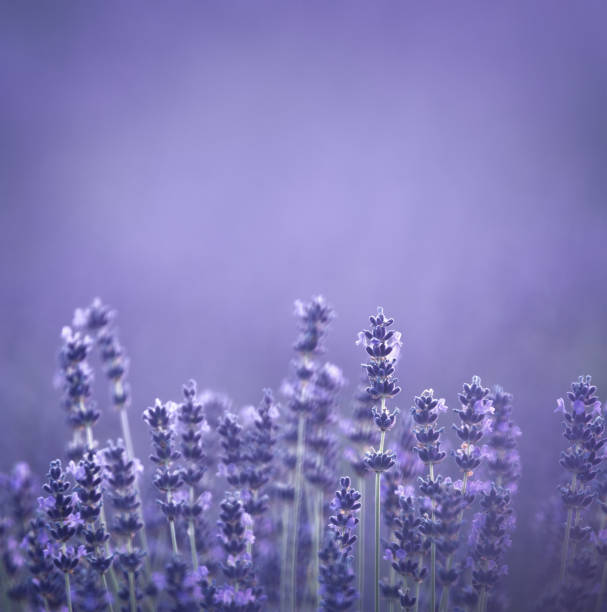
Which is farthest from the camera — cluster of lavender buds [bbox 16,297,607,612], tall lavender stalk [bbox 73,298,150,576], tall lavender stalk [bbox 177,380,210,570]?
tall lavender stalk [bbox 73,298,150,576]

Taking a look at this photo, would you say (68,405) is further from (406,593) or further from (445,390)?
(445,390)

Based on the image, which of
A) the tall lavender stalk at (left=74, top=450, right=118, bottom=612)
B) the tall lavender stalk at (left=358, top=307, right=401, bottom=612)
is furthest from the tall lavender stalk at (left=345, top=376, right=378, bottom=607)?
the tall lavender stalk at (left=74, top=450, right=118, bottom=612)

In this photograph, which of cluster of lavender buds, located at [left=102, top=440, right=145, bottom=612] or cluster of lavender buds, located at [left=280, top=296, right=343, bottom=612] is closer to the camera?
cluster of lavender buds, located at [left=102, top=440, right=145, bottom=612]

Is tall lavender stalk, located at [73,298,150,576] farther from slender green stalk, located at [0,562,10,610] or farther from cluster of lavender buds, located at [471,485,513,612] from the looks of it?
cluster of lavender buds, located at [471,485,513,612]

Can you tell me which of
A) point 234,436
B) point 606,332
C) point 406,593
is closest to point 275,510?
point 234,436

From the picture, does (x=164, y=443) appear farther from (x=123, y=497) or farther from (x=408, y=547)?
(x=408, y=547)

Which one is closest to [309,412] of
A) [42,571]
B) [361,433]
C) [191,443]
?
[361,433]

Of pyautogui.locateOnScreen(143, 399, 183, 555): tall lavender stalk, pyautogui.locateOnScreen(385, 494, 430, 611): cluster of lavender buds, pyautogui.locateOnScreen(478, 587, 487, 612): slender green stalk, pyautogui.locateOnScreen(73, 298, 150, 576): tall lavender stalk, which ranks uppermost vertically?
pyautogui.locateOnScreen(73, 298, 150, 576): tall lavender stalk

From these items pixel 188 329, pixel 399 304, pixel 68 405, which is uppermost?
pixel 399 304
